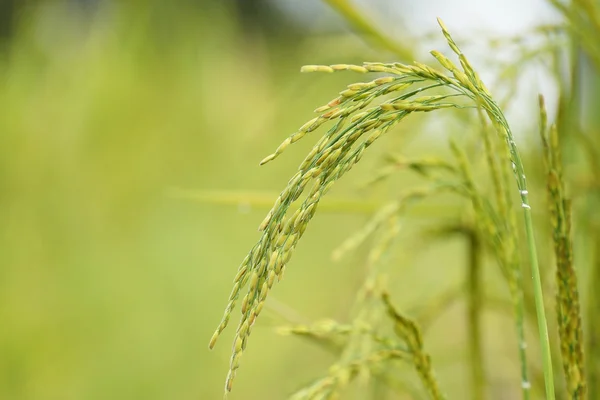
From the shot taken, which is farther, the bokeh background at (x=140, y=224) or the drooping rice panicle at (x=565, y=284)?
the bokeh background at (x=140, y=224)

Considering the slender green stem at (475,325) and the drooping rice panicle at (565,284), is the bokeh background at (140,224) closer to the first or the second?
the slender green stem at (475,325)

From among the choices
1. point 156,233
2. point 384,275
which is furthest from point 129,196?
point 384,275

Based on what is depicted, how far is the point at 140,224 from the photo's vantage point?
7.29ft

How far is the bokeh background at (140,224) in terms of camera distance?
1738 mm

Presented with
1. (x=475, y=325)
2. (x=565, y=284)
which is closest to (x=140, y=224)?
(x=475, y=325)

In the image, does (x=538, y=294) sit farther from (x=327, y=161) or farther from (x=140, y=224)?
(x=140, y=224)

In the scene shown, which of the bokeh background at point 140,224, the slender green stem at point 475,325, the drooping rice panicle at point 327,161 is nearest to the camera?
the drooping rice panicle at point 327,161

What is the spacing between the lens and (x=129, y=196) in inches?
89.6

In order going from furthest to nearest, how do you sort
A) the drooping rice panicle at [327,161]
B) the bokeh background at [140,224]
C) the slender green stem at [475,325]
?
1. the bokeh background at [140,224]
2. the slender green stem at [475,325]
3. the drooping rice panicle at [327,161]

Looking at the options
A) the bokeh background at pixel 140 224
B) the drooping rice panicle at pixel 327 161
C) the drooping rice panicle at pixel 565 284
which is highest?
the drooping rice panicle at pixel 327 161

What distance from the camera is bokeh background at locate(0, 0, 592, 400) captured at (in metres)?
1.74

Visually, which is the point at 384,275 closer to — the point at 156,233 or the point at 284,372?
the point at 284,372

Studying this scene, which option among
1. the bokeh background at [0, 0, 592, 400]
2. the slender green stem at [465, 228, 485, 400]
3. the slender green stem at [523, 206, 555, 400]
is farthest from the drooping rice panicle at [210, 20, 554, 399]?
the bokeh background at [0, 0, 592, 400]

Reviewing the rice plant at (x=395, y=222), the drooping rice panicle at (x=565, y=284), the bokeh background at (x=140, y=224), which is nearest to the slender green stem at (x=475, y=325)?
the rice plant at (x=395, y=222)
